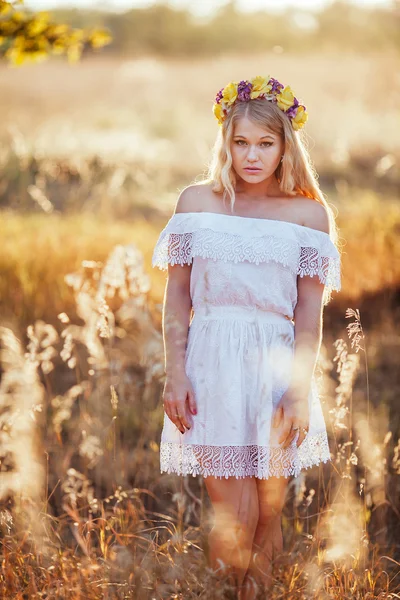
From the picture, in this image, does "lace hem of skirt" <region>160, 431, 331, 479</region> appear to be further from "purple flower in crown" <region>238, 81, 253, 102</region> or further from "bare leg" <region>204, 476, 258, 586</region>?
"purple flower in crown" <region>238, 81, 253, 102</region>

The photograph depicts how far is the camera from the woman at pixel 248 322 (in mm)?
2322

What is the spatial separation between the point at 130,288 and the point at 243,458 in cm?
121

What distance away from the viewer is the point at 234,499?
2.37 metres

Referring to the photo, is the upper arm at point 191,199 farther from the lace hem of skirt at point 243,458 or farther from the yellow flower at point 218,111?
the lace hem of skirt at point 243,458

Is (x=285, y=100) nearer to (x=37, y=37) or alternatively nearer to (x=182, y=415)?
(x=182, y=415)

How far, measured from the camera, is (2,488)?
8.48ft

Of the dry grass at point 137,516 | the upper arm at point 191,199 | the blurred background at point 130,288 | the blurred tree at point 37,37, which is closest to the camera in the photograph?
the dry grass at point 137,516

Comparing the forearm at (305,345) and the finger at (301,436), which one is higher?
the forearm at (305,345)

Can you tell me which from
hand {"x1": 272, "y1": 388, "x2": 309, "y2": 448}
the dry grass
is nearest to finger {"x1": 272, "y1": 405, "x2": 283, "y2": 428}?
hand {"x1": 272, "y1": 388, "x2": 309, "y2": 448}

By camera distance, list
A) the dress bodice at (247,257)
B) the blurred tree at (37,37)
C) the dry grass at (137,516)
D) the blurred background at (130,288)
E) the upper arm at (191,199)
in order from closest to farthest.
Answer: the dry grass at (137,516) < the dress bodice at (247,257) < the upper arm at (191,199) < the blurred background at (130,288) < the blurred tree at (37,37)

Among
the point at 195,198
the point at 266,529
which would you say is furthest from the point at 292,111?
the point at 266,529

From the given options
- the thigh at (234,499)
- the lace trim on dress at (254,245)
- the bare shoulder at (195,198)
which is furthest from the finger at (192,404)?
the bare shoulder at (195,198)

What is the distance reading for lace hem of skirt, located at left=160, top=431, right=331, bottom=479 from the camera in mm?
2312

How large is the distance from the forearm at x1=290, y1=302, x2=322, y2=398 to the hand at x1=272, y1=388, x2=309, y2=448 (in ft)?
0.07
